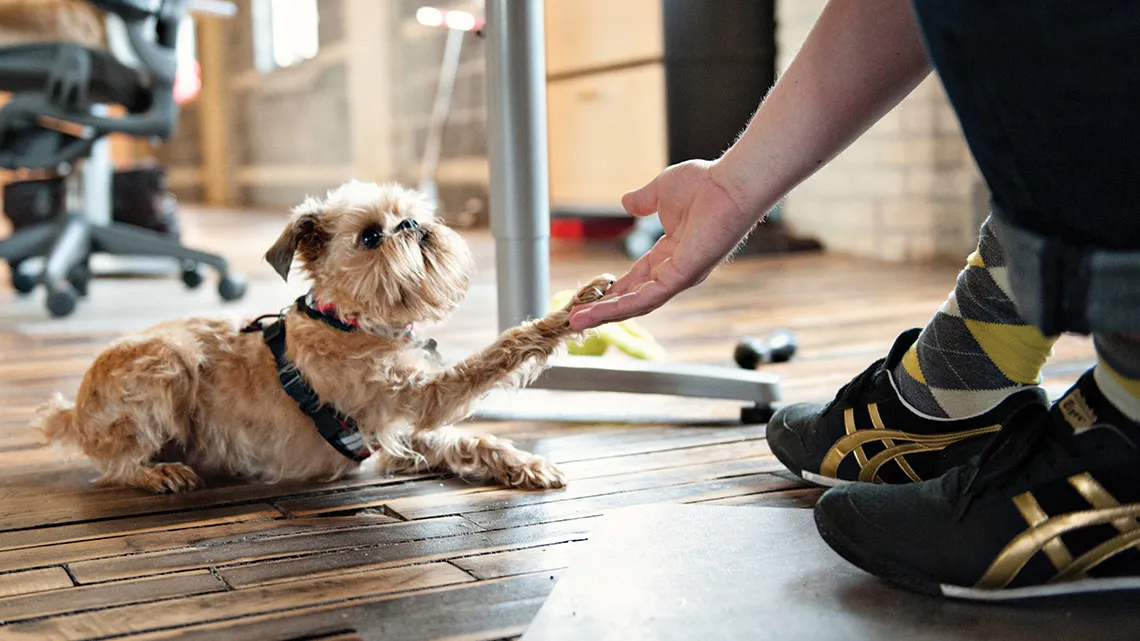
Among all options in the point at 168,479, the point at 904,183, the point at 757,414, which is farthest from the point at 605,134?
the point at 168,479

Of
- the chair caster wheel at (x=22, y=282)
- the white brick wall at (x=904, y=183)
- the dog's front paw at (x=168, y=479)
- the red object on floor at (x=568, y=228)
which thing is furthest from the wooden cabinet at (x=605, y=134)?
the dog's front paw at (x=168, y=479)

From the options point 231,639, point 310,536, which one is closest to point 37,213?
point 310,536

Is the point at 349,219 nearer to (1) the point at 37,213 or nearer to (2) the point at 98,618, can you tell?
(2) the point at 98,618

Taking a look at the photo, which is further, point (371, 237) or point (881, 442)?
point (371, 237)

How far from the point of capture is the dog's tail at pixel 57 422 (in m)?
1.39

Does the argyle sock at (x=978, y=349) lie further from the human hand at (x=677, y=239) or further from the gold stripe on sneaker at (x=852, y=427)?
the human hand at (x=677, y=239)


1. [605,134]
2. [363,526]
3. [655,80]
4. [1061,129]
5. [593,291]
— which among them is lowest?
[363,526]

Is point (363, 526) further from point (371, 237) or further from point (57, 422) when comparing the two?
point (57, 422)

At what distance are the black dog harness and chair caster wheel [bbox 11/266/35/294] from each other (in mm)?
2376

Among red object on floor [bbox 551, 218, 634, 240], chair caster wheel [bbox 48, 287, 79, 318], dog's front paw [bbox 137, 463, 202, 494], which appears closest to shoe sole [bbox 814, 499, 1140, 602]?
dog's front paw [bbox 137, 463, 202, 494]

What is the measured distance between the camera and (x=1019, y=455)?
35.4 inches

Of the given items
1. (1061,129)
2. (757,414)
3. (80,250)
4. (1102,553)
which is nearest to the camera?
(1061,129)

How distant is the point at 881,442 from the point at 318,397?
63cm

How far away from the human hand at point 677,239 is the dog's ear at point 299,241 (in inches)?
13.2
